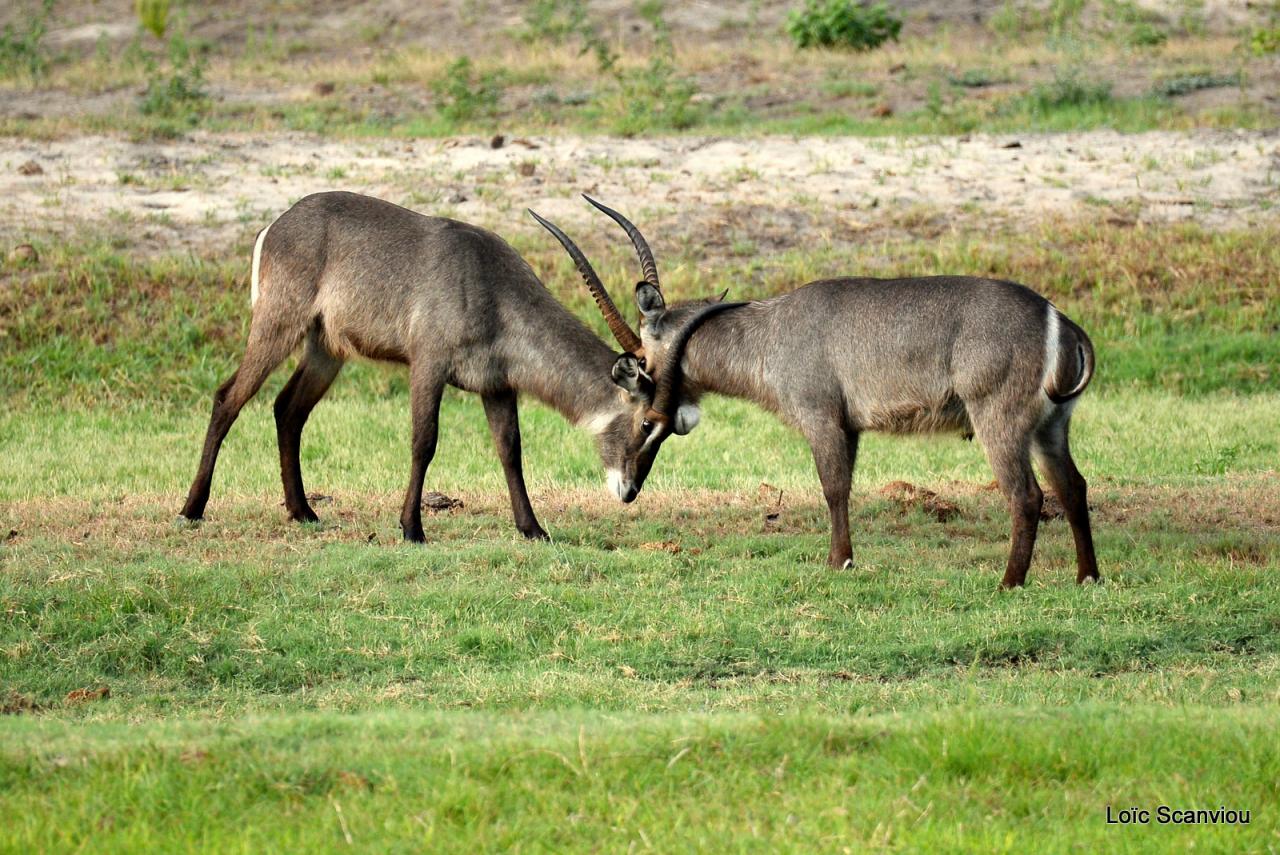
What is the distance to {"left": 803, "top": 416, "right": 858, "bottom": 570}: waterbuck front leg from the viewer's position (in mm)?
7258

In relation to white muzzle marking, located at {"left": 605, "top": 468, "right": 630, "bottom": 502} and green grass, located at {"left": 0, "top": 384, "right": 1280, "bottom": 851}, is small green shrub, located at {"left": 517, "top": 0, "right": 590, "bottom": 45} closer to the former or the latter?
green grass, located at {"left": 0, "top": 384, "right": 1280, "bottom": 851}

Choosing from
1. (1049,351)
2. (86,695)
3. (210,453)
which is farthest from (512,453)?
(86,695)

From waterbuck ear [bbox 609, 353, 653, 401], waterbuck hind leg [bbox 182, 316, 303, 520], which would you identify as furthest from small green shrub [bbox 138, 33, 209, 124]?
waterbuck ear [bbox 609, 353, 653, 401]

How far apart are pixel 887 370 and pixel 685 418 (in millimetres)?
1144

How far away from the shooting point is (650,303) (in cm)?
792

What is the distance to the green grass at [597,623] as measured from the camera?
406cm

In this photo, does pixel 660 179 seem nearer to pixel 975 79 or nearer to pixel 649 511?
pixel 975 79

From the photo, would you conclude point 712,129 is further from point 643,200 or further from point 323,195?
point 323,195

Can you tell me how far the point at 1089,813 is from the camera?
4.11 metres

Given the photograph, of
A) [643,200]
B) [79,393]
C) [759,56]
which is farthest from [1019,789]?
[759,56]

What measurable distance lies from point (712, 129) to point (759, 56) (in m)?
3.97

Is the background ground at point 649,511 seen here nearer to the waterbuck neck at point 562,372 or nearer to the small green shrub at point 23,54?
the small green shrub at point 23,54

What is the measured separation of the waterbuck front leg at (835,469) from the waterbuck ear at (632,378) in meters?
0.86

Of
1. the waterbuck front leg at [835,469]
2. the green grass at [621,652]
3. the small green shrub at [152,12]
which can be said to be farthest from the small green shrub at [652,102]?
the small green shrub at [152,12]
